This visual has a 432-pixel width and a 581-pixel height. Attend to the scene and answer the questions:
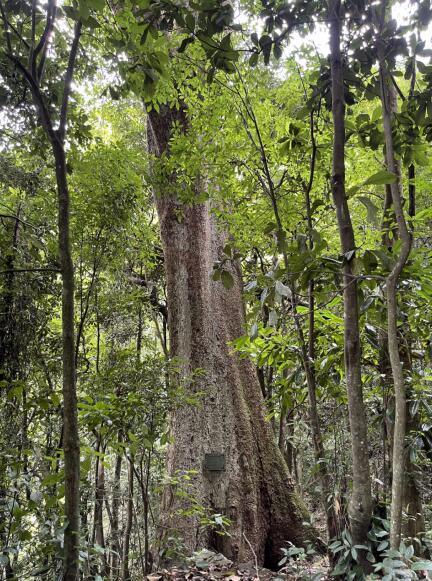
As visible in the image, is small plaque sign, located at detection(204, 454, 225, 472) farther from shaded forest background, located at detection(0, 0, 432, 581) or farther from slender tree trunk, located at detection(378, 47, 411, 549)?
slender tree trunk, located at detection(378, 47, 411, 549)

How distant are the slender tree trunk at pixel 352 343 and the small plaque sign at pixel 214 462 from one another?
8.67 ft

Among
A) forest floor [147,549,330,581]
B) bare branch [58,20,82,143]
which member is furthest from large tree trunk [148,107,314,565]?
bare branch [58,20,82,143]

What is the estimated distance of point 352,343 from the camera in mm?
1656

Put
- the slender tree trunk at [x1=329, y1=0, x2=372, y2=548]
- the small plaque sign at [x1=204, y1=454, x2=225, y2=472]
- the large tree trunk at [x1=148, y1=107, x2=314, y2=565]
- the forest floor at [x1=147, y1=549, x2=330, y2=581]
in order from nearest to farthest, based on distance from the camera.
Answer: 1. the slender tree trunk at [x1=329, y1=0, x2=372, y2=548]
2. the forest floor at [x1=147, y1=549, x2=330, y2=581]
3. the large tree trunk at [x1=148, y1=107, x2=314, y2=565]
4. the small plaque sign at [x1=204, y1=454, x2=225, y2=472]

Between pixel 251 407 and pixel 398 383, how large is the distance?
345 centimetres

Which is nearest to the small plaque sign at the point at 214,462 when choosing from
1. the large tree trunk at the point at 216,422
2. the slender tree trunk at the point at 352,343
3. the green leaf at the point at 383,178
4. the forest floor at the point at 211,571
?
the large tree trunk at the point at 216,422

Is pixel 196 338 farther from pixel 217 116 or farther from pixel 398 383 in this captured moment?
pixel 398 383

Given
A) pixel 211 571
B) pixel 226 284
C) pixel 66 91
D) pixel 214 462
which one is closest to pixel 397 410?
pixel 226 284

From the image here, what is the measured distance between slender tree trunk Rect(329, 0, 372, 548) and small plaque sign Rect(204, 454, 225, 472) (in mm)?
2642

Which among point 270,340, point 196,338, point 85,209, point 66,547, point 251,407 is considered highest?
point 85,209

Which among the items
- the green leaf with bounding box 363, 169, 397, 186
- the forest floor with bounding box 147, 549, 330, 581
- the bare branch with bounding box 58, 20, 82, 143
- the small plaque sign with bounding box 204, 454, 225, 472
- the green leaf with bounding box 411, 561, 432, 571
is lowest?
the forest floor with bounding box 147, 549, 330, 581

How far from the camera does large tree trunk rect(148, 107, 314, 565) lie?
402 centimetres

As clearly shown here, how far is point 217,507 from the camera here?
4.01 m

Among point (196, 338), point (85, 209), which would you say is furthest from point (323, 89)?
point (196, 338)
